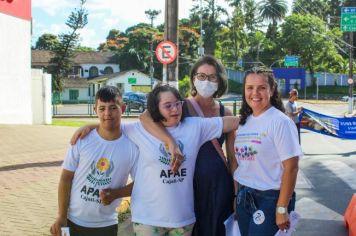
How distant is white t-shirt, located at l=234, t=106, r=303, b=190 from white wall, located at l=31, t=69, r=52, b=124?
18909 mm

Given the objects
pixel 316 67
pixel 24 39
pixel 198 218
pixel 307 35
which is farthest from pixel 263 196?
pixel 316 67

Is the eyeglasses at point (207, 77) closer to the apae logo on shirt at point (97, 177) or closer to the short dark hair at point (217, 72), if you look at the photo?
the short dark hair at point (217, 72)

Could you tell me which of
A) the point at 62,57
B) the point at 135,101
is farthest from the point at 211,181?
the point at 62,57

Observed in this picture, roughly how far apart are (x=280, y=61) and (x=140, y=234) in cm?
6759

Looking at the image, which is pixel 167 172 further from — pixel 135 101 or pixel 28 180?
pixel 135 101

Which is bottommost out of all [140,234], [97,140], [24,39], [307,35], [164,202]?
[140,234]

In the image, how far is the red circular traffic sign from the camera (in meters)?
10.0

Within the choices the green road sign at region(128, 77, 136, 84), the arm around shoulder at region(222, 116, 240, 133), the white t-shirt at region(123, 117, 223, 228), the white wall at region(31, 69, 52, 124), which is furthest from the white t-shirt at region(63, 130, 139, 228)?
the green road sign at region(128, 77, 136, 84)

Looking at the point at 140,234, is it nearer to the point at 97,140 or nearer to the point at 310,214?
the point at 97,140

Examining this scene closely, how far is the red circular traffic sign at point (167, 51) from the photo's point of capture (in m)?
10.0

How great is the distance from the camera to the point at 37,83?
21.2 m

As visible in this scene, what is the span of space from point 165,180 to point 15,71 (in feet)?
55.6

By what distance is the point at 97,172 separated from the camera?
10.8 feet

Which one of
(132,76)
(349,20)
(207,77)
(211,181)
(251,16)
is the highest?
(251,16)
